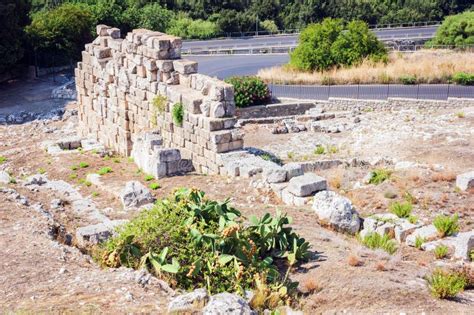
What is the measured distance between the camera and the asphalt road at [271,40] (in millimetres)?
54812

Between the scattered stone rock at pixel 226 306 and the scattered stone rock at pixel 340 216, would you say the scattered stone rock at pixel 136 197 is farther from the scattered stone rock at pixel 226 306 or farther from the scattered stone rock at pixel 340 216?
the scattered stone rock at pixel 226 306

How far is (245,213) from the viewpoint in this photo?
12.6 meters

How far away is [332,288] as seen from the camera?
893 cm

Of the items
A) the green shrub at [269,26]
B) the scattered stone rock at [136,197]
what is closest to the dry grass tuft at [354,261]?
the scattered stone rock at [136,197]

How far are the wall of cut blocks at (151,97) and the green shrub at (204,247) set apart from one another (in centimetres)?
604

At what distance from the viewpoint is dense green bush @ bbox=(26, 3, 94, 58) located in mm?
41094

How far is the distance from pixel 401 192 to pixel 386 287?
20.8ft

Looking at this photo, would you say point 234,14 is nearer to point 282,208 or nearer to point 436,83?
point 436,83

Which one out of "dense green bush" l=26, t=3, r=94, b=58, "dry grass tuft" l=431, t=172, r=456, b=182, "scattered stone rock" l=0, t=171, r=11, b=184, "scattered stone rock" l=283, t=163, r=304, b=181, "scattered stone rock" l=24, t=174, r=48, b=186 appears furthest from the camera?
"dense green bush" l=26, t=3, r=94, b=58

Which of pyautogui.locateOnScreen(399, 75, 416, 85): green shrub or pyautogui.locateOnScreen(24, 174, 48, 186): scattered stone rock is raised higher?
pyautogui.locateOnScreen(399, 75, 416, 85): green shrub

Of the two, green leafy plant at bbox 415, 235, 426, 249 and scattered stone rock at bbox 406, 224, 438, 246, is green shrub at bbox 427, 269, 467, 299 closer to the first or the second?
green leafy plant at bbox 415, 235, 426, 249

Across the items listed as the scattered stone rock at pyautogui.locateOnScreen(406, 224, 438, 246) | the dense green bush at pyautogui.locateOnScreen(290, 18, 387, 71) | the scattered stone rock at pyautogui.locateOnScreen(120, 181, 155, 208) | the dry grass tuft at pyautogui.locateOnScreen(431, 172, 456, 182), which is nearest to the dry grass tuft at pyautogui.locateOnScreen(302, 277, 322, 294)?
the scattered stone rock at pyautogui.locateOnScreen(406, 224, 438, 246)

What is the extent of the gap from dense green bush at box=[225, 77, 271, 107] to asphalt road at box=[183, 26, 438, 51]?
22.2 meters

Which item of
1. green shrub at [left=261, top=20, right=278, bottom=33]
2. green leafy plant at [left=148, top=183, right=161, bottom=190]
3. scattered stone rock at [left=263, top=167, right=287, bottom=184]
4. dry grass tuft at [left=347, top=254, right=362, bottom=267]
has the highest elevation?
green shrub at [left=261, top=20, right=278, bottom=33]
